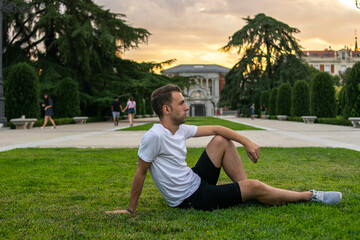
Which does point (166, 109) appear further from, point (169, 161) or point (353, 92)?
point (353, 92)

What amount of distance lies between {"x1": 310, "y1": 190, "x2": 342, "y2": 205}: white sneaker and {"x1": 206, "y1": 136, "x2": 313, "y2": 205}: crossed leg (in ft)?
0.15

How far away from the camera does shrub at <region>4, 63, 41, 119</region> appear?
60.5ft

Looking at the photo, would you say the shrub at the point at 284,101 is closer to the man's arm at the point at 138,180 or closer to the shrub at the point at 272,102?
the shrub at the point at 272,102

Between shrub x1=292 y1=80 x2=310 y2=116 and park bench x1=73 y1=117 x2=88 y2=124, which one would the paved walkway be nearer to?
park bench x1=73 y1=117 x2=88 y2=124

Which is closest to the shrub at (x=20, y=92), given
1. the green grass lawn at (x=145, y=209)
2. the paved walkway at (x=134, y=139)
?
the paved walkway at (x=134, y=139)

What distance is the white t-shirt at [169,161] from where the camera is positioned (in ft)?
9.35

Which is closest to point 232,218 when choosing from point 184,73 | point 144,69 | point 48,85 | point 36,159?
point 36,159

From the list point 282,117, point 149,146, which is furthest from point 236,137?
point 282,117

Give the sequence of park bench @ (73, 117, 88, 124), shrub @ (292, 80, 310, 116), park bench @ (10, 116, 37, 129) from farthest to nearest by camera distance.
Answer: shrub @ (292, 80, 310, 116) < park bench @ (73, 117, 88, 124) < park bench @ (10, 116, 37, 129)

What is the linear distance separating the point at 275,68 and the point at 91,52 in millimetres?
19261

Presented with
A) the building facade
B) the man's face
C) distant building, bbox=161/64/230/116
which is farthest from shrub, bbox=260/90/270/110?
the building facade

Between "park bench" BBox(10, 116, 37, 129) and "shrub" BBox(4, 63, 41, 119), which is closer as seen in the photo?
"park bench" BBox(10, 116, 37, 129)

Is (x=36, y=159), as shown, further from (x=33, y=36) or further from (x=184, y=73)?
(x=184, y=73)

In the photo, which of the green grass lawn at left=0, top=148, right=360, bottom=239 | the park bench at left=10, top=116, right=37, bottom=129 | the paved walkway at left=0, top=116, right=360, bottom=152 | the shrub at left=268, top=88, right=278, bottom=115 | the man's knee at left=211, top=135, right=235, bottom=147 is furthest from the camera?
the shrub at left=268, top=88, right=278, bottom=115
